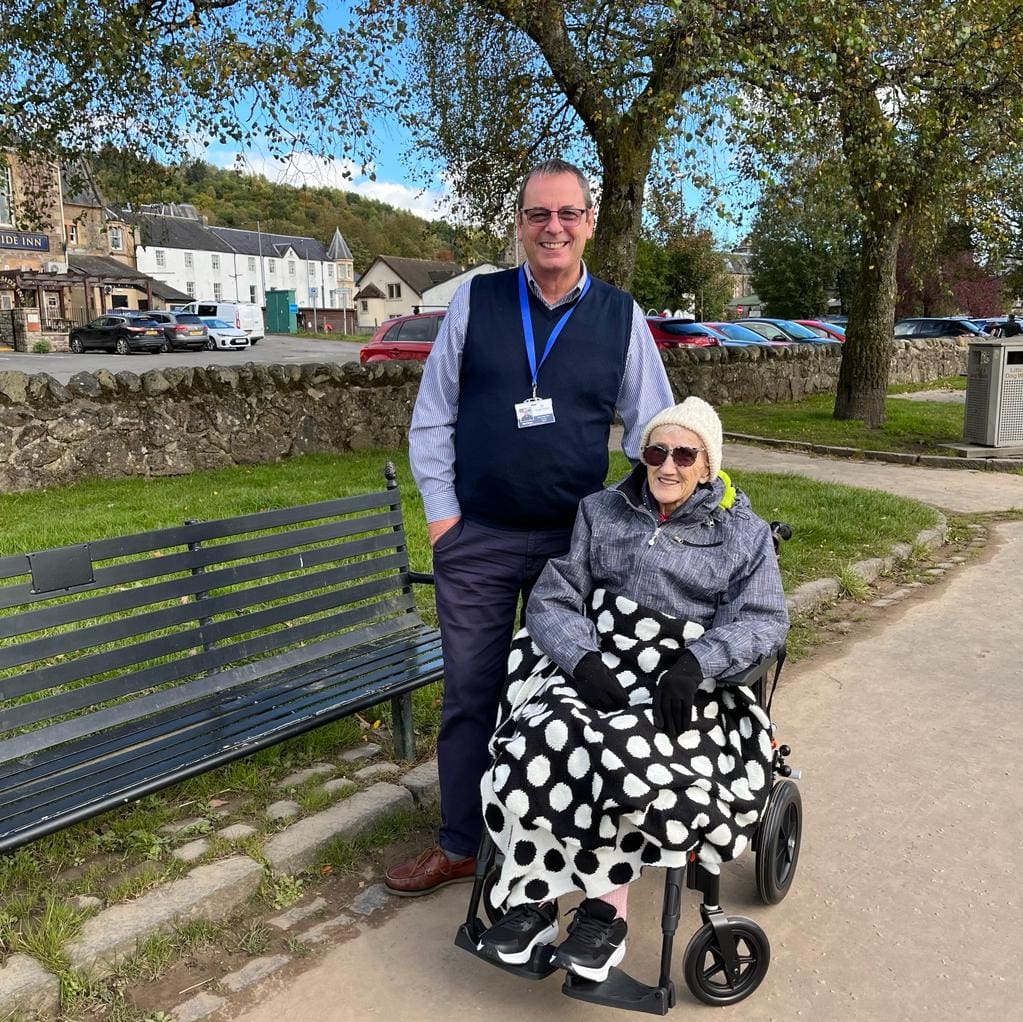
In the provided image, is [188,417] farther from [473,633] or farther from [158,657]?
[473,633]

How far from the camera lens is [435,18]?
1137cm

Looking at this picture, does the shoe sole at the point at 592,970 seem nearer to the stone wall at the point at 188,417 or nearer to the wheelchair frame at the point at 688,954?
the wheelchair frame at the point at 688,954

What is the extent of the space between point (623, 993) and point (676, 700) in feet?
2.31

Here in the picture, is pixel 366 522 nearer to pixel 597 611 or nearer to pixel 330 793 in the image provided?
pixel 330 793

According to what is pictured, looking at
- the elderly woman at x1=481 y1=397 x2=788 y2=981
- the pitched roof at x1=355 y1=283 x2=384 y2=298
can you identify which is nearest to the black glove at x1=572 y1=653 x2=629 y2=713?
the elderly woman at x1=481 y1=397 x2=788 y2=981

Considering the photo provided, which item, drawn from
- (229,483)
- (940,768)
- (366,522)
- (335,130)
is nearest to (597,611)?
(366,522)

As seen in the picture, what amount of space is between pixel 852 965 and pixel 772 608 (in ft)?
3.28

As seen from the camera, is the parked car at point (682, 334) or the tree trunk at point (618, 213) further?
the parked car at point (682, 334)

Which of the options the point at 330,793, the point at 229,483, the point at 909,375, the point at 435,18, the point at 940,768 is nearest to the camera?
the point at 330,793

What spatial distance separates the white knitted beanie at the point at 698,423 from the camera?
286 cm

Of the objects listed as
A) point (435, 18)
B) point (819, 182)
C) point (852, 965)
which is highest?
point (435, 18)

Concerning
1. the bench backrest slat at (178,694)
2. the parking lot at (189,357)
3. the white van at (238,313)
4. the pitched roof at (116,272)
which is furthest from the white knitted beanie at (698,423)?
the pitched roof at (116,272)

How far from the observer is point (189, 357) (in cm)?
3484

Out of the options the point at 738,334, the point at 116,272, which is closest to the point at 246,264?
the point at 116,272
